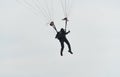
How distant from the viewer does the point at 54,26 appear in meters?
24.9

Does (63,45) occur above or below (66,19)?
below

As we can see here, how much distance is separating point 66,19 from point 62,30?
110cm

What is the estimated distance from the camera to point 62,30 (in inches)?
992

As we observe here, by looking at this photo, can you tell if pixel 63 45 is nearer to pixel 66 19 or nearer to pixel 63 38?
pixel 63 38

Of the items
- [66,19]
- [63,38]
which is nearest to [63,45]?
[63,38]

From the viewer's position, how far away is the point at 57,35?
984 inches

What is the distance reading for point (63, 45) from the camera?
84.1 ft

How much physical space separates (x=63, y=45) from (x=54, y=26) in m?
2.11

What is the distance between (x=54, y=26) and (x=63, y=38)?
147 cm

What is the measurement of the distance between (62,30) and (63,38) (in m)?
0.77

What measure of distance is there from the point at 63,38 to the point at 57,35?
72 centimetres

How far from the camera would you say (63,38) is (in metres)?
25.3

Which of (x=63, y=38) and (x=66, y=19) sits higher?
(x=66, y=19)

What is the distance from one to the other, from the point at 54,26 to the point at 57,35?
89 cm
